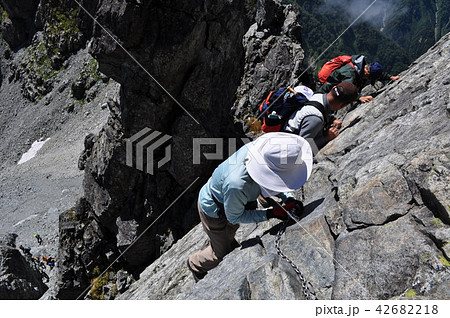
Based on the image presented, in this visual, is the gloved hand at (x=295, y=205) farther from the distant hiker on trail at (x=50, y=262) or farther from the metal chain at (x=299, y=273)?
the distant hiker on trail at (x=50, y=262)

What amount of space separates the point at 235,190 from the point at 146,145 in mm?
15988

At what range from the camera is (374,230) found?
19.2 ft

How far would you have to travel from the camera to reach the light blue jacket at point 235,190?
6.17 metres

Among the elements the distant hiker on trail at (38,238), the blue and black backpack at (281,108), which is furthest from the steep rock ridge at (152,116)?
the distant hiker on trail at (38,238)

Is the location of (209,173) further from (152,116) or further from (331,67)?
(331,67)

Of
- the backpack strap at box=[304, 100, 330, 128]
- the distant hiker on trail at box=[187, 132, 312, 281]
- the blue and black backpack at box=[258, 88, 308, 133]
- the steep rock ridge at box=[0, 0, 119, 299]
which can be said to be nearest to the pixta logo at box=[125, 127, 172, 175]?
the blue and black backpack at box=[258, 88, 308, 133]

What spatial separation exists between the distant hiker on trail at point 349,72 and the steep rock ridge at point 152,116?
10.3m

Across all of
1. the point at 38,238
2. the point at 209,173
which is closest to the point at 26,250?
the point at 38,238

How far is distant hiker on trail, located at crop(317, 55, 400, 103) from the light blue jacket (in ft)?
18.2

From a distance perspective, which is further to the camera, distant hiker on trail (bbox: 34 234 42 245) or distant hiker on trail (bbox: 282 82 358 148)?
distant hiker on trail (bbox: 34 234 42 245)

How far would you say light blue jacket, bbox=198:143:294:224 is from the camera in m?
6.17

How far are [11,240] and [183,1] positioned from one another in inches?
1242

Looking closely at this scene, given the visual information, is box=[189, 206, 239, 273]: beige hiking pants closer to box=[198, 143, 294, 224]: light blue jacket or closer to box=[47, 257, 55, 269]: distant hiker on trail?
box=[198, 143, 294, 224]: light blue jacket

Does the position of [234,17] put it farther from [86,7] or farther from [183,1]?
[86,7]
